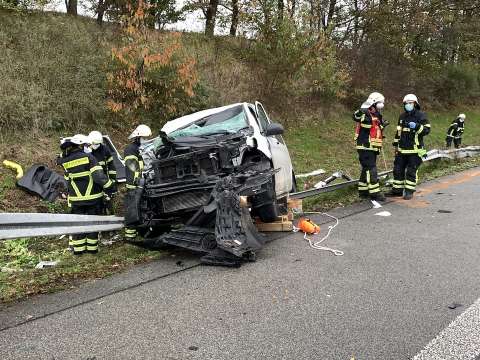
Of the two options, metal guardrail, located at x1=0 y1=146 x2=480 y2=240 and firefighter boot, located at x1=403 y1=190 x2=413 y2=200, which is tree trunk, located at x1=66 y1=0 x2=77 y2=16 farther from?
firefighter boot, located at x1=403 y1=190 x2=413 y2=200

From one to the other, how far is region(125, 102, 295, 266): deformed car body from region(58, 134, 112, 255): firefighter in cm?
68

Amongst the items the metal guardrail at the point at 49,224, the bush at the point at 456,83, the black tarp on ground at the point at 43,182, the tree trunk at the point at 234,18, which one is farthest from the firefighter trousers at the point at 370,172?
the bush at the point at 456,83

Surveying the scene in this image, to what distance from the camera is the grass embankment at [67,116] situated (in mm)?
5434

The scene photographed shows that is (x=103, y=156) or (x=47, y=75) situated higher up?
(x=47, y=75)

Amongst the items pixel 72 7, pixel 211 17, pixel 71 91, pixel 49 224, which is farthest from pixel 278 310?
pixel 211 17

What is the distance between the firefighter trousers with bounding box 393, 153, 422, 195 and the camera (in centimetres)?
879

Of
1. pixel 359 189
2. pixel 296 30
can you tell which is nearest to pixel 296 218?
pixel 359 189

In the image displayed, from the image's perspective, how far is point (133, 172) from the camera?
621 cm

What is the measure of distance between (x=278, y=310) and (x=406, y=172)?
5.78 m

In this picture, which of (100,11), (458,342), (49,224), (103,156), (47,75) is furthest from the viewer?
(100,11)

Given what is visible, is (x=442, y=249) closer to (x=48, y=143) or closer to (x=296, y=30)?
(x=48, y=143)

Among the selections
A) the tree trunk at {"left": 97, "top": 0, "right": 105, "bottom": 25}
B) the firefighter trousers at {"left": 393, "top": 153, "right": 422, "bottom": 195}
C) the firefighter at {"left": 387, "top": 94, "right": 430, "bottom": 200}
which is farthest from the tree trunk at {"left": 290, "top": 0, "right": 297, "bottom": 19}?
the firefighter trousers at {"left": 393, "top": 153, "right": 422, "bottom": 195}

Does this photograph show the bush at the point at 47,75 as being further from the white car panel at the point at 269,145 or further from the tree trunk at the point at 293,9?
the tree trunk at the point at 293,9

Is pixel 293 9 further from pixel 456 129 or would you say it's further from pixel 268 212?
pixel 268 212
